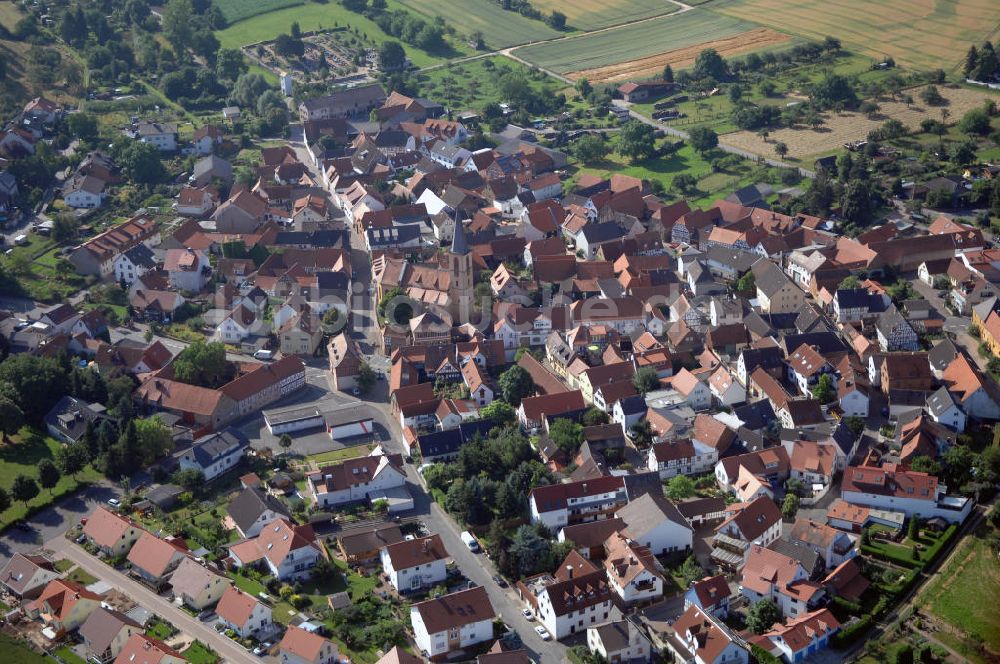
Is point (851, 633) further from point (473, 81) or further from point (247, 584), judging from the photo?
point (473, 81)

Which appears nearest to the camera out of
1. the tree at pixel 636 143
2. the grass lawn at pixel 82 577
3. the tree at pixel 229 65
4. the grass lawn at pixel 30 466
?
the grass lawn at pixel 82 577

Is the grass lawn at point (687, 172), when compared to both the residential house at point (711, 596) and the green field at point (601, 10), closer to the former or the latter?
the green field at point (601, 10)

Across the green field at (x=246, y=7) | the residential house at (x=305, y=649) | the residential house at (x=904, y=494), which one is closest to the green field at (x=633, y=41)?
the green field at (x=246, y=7)

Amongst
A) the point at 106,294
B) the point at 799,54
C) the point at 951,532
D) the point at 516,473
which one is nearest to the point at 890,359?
the point at 951,532

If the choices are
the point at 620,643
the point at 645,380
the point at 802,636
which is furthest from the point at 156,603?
the point at 645,380

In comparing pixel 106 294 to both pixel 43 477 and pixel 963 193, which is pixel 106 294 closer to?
pixel 43 477

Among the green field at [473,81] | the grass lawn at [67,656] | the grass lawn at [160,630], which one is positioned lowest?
the grass lawn at [67,656]

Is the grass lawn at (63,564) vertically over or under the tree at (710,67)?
under
